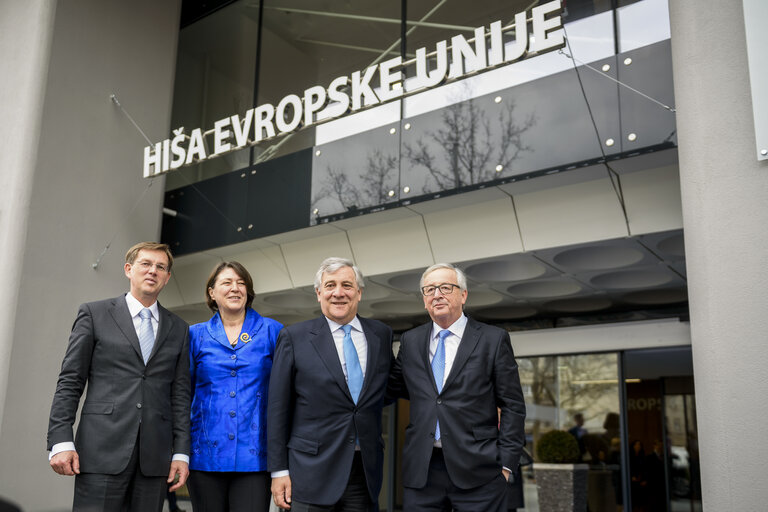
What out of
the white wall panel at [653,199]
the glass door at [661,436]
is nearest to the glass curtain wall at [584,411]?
the glass door at [661,436]

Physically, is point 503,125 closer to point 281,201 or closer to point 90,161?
point 281,201

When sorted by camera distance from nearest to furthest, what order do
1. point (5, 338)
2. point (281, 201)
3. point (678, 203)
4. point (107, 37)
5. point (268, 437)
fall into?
point (268, 437)
point (678, 203)
point (5, 338)
point (281, 201)
point (107, 37)

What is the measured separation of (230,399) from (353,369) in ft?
2.25

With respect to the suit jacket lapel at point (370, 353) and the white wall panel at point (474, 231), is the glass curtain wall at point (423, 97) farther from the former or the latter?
the suit jacket lapel at point (370, 353)

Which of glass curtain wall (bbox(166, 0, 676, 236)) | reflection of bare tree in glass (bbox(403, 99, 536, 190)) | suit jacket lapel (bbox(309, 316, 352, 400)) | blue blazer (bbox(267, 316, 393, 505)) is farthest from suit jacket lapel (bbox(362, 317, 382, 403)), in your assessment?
reflection of bare tree in glass (bbox(403, 99, 536, 190))

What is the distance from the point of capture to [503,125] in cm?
720

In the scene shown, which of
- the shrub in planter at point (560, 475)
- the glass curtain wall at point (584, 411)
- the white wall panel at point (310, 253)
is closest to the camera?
the white wall panel at point (310, 253)

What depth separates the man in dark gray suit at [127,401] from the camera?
3508 millimetres

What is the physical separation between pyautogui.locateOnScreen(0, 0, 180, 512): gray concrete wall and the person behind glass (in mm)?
5110

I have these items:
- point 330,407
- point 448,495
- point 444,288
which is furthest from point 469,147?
point 448,495

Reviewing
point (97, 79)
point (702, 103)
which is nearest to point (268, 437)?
point (702, 103)

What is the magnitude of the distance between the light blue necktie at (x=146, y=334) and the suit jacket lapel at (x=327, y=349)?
86 cm

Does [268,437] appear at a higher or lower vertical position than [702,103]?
lower

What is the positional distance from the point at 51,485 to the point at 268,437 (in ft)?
18.8
